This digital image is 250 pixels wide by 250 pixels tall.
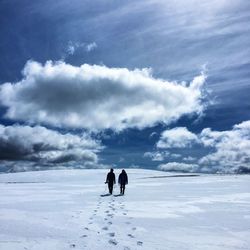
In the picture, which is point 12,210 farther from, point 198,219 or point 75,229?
point 198,219

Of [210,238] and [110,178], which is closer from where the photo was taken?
[210,238]

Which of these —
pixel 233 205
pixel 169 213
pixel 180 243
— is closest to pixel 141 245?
pixel 180 243

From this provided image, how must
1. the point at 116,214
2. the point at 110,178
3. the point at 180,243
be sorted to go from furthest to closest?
1. the point at 110,178
2. the point at 116,214
3. the point at 180,243

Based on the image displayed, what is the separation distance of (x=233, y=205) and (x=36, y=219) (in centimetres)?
964

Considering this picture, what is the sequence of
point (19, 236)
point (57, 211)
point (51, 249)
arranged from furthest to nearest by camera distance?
1. point (57, 211)
2. point (19, 236)
3. point (51, 249)

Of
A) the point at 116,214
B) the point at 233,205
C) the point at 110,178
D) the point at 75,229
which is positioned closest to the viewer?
the point at 75,229

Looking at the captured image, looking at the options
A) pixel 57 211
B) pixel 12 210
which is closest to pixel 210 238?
pixel 57 211

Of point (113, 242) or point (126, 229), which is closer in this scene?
point (113, 242)

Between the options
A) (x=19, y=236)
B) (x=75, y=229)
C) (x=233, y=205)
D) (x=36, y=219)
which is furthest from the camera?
(x=233, y=205)

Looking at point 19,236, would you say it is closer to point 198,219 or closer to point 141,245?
point 141,245

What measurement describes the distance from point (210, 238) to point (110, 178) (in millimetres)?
18417

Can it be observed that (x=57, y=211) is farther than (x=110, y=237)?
Yes

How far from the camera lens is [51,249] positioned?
856 cm

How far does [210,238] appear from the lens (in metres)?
10.1
